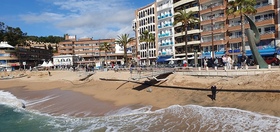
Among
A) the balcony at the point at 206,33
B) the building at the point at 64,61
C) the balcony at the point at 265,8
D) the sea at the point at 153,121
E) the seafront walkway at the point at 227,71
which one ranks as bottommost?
the sea at the point at 153,121

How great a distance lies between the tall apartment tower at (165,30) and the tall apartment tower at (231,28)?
1297 cm

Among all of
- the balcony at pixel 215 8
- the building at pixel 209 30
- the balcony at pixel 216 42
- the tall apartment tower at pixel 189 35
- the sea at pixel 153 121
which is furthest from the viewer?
the tall apartment tower at pixel 189 35

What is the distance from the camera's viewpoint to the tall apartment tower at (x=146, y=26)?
8669 cm

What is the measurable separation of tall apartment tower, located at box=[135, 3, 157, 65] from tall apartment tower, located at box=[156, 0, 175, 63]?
3536 millimetres

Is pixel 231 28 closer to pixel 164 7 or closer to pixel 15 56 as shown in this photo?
pixel 164 7

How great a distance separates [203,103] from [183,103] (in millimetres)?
2029

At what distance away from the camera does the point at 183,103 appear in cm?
2412

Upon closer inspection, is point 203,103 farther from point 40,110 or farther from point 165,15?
point 165,15

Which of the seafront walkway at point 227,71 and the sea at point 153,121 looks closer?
the sea at point 153,121

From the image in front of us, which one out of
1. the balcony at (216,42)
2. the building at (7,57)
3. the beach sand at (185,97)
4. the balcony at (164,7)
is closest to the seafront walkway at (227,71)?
the beach sand at (185,97)

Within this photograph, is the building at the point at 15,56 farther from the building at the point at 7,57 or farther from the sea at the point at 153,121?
the sea at the point at 153,121

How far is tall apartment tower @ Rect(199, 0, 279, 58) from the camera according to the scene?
49.6m

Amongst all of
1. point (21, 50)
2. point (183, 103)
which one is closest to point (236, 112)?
point (183, 103)

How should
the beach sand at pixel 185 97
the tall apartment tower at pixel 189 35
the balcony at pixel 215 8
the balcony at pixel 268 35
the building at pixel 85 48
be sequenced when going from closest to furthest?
the beach sand at pixel 185 97 < the balcony at pixel 268 35 < the balcony at pixel 215 8 < the tall apartment tower at pixel 189 35 < the building at pixel 85 48
